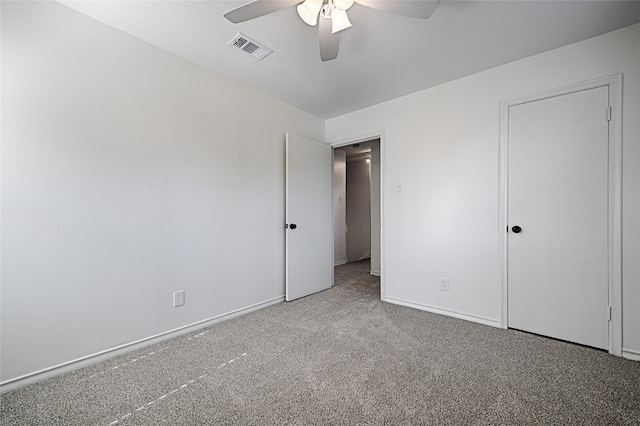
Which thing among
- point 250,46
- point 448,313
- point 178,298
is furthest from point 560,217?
point 178,298

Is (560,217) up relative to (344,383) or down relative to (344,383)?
up

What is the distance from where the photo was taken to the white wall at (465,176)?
1.90m

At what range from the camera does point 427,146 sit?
2.87m

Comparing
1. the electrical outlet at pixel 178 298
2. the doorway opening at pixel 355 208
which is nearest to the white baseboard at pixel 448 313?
the doorway opening at pixel 355 208

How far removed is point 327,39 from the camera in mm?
1672

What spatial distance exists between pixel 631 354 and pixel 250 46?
143 inches

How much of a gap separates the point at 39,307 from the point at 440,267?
10.6 ft

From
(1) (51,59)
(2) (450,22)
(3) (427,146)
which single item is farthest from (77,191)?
(3) (427,146)

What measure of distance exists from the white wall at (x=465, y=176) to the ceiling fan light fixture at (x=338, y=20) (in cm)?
162

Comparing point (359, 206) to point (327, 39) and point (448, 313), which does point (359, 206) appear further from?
point (327, 39)

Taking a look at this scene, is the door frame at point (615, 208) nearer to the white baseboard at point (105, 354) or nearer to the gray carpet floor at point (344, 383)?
the gray carpet floor at point (344, 383)

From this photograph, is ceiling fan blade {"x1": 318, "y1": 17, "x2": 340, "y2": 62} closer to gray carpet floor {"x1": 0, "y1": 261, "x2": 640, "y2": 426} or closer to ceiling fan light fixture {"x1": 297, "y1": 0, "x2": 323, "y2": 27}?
ceiling fan light fixture {"x1": 297, "y1": 0, "x2": 323, "y2": 27}

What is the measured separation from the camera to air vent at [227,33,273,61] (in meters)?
2.03

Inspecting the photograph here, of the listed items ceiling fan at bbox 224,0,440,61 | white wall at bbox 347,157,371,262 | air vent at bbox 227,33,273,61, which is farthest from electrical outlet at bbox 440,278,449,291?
white wall at bbox 347,157,371,262
